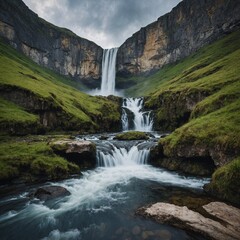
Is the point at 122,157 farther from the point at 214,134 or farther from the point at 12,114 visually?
Answer: the point at 12,114

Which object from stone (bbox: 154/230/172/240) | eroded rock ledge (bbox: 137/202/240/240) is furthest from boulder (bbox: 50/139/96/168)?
stone (bbox: 154/230/172/240)

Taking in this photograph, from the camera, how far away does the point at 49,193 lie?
12086 mm

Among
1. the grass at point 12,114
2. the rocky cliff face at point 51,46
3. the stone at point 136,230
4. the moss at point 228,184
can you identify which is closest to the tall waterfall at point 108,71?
the rocky cliff face at point 51,46

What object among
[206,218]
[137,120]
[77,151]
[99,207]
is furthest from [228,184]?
[137,120]

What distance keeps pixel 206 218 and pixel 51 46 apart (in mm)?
120638

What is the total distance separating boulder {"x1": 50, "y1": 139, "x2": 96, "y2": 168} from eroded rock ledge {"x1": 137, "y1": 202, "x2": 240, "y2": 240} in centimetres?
948

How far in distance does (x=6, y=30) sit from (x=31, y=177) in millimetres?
97936

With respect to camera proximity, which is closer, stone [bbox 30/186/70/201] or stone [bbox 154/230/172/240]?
stone [bbox 154/230/172/240]

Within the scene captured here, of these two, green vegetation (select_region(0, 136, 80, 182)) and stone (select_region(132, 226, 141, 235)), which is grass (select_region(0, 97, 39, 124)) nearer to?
green vegetation (select_region(0, 136, 80, 182))

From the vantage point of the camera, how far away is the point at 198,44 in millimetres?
97688

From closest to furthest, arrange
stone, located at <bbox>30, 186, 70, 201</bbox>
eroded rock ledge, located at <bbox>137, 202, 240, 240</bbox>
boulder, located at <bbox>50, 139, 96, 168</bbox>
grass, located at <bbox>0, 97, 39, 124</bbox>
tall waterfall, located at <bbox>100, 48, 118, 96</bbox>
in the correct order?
eroded rock ledge, located at <bbox>137, 202, 240, 240</bbox>, stone, located at <bbox>30, 186, 70, 201</bbox>, boulder, located at <bbox>50, 139, 96, 168</bbox>, grass, located at <bbox>0, 97, 39, 124</bbox>, tall waterfall, located at <bbox>100, 48, 118, 96</bbox>

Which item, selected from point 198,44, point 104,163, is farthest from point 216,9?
point 104,163

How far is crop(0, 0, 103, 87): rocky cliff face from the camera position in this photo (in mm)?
95725

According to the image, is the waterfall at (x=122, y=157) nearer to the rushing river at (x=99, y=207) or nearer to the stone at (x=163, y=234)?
the rushing river at (x=99, y=207)
